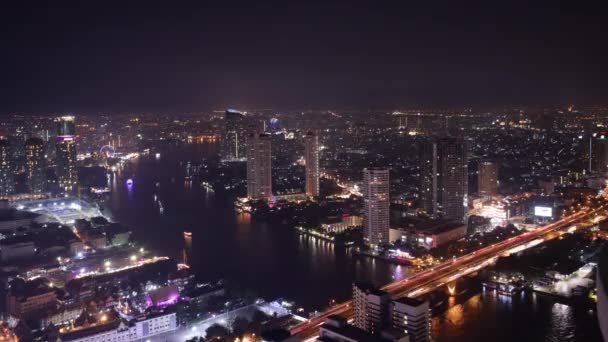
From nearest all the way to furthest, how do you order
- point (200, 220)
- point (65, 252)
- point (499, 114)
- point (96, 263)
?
point (96, 263), point (65, 252), point (200, 220), point (499, 114)

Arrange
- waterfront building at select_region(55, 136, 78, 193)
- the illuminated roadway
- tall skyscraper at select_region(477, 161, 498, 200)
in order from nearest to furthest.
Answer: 1. the illuminated roadway
2. tall skyscraper at select_region(477, 161, 498, 200)
3. waterfront building at select_region(55, 136, 78, 193)

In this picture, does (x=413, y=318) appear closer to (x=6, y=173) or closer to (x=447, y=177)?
(x=447, y=177)

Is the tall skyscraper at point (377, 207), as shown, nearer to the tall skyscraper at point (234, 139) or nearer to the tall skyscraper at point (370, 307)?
the tall skyscraper at point (370, 307)

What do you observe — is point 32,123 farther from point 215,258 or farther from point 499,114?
point 499,114

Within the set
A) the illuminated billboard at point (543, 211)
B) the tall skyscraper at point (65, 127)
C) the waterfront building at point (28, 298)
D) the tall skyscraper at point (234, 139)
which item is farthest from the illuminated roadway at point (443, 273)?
the tall skyscraper at point (234, 139)

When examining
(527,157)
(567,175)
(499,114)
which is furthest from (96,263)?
(499,114)

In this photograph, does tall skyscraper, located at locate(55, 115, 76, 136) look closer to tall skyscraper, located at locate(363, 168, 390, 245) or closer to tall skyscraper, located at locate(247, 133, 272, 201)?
tall skyscraper, located at locate(247, 133, 272, 201)

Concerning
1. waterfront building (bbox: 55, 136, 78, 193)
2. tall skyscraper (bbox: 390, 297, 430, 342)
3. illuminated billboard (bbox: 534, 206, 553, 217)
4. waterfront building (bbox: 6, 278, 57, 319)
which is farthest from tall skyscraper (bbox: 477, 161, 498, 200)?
waterfront building (bbox: 55, 136, 78, 193)
